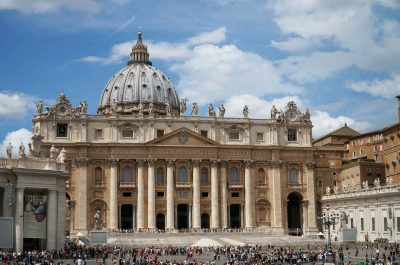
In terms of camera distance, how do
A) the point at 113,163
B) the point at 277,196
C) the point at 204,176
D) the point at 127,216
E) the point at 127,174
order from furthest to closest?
the point at 277,196 → the point at 204,176 → the point at 127,216 → the point at 127,174 → the point at 113,163

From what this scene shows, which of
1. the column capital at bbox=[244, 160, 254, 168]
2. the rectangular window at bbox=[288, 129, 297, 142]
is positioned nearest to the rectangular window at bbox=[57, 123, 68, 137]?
the column capital at bbox=[244, 160, 254, 168]

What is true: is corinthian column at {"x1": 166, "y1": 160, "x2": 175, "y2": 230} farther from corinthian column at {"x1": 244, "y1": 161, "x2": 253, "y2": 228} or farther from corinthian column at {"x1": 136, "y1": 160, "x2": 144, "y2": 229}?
corinthian column at {"x1": 244, "y1": 161, "x2": 253, "y2": 228}

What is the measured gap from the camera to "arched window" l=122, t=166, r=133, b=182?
83.7 meters

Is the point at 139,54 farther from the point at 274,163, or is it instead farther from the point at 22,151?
the point at 22,151

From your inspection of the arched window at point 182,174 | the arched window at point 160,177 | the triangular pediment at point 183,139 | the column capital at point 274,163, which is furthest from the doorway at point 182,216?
the column capital at point 274,163


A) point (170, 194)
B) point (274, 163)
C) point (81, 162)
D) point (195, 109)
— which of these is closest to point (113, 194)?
point (81, 162)

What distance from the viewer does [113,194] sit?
8181cm

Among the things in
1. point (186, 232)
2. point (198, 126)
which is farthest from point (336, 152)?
point (186, 232)

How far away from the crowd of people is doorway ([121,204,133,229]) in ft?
79.4

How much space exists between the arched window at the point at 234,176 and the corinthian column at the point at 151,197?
10.4 meters

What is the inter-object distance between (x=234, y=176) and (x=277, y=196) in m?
6.07

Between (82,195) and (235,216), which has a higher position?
(82,195)

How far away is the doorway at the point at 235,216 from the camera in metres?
86.4

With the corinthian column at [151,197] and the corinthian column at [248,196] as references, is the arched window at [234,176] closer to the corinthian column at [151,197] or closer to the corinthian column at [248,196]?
the corinthian column at [248,196]
